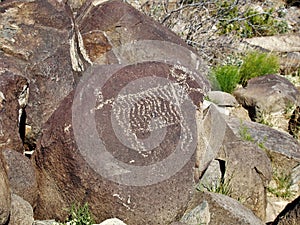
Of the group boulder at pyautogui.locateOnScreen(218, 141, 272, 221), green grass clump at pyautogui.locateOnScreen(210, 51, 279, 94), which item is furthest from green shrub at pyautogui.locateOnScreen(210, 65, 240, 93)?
boulder at pyautogui.locateOnScreen(218, 141, 272, 221)

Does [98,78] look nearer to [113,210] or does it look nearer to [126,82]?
[126,82]

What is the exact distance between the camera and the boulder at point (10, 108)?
3600mm

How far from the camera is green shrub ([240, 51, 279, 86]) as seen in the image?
22.7 feet

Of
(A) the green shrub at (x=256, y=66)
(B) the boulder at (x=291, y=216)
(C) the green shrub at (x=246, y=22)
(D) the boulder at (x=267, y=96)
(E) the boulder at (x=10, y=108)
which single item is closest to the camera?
(E) the boulder at (x=10, y=108)

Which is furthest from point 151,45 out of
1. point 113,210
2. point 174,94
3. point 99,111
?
point 113,210

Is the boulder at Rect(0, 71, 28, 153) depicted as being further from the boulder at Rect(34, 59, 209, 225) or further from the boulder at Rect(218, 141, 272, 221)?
the boulder at Rect(218, 141, 272, 221)

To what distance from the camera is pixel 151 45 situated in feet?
17.1

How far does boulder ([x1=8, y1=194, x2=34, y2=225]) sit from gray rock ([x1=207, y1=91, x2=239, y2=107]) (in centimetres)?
287

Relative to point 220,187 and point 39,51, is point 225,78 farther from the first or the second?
point 39,51

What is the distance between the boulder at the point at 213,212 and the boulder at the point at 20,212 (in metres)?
0.93

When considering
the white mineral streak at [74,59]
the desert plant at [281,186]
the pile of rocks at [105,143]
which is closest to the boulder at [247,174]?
the pile of rocks at [105,143]

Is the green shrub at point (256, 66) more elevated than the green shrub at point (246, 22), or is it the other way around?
the green shrub at point (246, 22)

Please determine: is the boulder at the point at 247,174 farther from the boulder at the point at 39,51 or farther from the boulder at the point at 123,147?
the boulder at the point at 39,51

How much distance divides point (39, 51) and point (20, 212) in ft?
4.27
